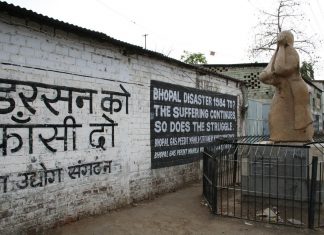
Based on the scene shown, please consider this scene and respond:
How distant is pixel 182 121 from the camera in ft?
32.7

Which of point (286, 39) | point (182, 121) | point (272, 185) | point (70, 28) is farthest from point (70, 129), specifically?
point (286, 39)

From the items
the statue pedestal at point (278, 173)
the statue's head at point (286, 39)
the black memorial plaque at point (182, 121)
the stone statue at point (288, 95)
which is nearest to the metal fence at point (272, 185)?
the statue pedestal at point (278, 173)

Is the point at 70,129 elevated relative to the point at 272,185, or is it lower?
elevated

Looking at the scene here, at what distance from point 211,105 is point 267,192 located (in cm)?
493

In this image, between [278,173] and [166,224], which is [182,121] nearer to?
[278,173]

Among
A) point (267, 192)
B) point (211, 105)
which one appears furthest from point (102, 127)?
point (211, 105)

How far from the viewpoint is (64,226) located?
6.05m

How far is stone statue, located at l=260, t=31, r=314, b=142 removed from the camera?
741 cm

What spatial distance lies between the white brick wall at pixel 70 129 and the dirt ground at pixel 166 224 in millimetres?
329

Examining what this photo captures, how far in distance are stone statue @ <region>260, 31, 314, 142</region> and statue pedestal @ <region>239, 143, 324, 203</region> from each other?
18.2 inches

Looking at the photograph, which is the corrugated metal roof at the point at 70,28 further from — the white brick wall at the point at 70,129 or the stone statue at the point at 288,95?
the stone statue at the point at 288,95

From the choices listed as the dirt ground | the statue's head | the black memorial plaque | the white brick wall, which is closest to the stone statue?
the statue's head

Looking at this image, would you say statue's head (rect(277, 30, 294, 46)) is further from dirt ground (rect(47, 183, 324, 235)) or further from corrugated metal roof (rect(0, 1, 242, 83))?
dirt ground (rect(47, 183, 324, 235))

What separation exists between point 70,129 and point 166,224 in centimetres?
230
